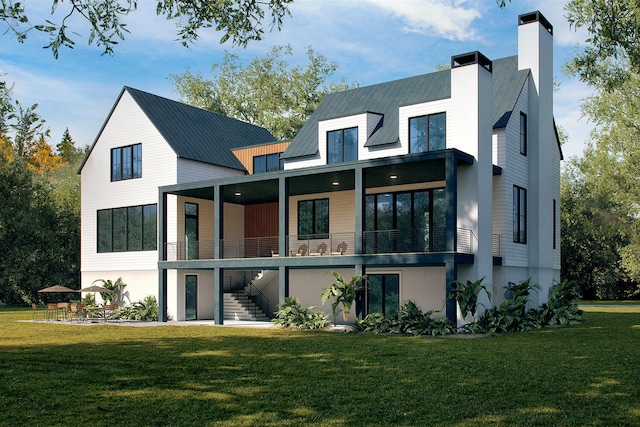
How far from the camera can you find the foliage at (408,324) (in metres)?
18.9

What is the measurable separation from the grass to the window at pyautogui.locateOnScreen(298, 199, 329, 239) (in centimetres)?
854

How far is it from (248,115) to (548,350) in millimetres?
39912

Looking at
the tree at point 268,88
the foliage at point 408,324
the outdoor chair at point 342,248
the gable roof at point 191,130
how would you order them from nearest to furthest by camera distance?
the foliage at point 408,324, the outdoor chair at point 342,248, the gable roof at point 191,130, the tree at point 268,88

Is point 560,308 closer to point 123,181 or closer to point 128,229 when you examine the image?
point 128,229

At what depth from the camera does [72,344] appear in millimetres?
16828

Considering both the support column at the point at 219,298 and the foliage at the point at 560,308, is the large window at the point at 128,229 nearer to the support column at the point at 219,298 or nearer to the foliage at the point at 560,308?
the support column at the point at 219,298

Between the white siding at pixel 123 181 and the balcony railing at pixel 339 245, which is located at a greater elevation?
the white siding at pixel 123 181

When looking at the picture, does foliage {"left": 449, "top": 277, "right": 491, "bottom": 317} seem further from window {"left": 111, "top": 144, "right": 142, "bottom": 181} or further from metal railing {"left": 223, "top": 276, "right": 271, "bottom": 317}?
window {"left": 111, "top": 144, "right": 142, "bottom": 181}

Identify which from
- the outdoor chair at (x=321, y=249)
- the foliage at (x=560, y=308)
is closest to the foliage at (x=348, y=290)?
the outdoor chair at (x=321, y=249)

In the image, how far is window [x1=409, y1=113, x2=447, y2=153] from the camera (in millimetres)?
22734

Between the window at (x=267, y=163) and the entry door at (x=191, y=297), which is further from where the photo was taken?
the window at (x=267, y=163)

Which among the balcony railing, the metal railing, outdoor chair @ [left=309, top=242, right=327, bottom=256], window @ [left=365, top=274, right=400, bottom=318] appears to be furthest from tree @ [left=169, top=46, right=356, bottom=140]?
window @ [left=365, top=274, right=400, bottom=318]

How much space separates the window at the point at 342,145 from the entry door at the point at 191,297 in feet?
25.3

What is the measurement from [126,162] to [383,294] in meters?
13.4
